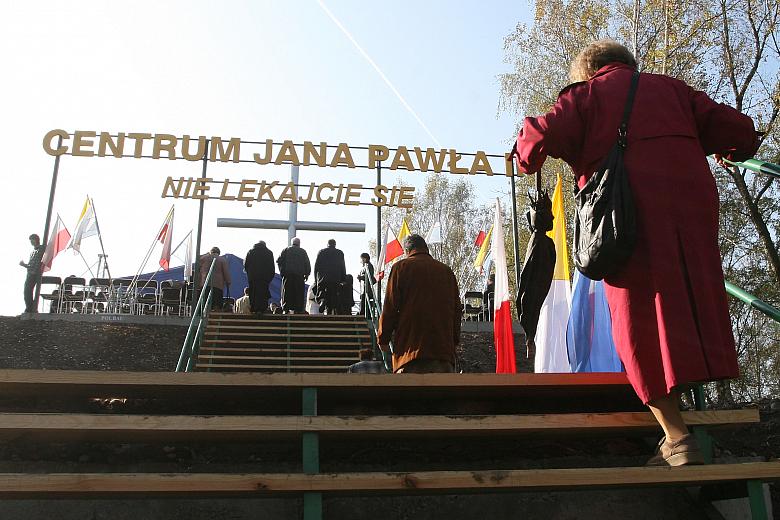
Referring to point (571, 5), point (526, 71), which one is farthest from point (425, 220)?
point (571, 5)

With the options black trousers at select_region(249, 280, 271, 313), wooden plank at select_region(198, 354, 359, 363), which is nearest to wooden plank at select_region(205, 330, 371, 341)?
wooden plank at select_region(198, 354, 359, 363)

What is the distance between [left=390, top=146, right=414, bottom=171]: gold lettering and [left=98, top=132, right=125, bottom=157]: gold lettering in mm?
5998

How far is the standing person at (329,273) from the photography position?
14.2 metres

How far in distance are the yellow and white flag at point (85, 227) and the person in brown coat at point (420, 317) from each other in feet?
48.9

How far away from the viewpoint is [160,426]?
2.76m

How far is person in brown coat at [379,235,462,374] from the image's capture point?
17.2 ft

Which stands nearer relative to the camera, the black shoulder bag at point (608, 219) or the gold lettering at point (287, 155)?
the black shoulder bag at point (608, 219)

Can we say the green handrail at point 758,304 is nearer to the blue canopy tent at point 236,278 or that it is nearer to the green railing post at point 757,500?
the green railing post at point 757,500

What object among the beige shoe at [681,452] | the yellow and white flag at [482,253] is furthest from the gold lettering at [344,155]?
the beige shoe at [681,452]

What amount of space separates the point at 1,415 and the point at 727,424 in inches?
102

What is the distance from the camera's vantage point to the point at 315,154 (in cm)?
1836

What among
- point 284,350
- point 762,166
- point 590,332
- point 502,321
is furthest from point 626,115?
point 284,350

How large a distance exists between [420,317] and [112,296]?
13162 mm

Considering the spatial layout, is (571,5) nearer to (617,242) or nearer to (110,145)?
(110,145)
